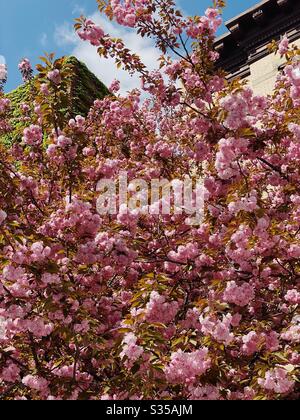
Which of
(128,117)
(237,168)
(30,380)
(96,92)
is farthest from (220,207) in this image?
(96,92)

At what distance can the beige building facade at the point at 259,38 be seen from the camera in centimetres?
1276

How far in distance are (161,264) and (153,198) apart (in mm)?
893

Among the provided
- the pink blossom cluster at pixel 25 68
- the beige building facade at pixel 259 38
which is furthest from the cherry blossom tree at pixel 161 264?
the beige building facade at pixel 259 38

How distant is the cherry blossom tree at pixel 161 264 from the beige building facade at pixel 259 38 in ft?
23.1

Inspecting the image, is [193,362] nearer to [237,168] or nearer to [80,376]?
[80,376]

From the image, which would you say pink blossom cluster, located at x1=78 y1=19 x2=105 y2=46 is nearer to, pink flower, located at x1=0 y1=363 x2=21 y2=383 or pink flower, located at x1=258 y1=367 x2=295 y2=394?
pink flower, located at x1=0 y1=363 x2=21 y2=383

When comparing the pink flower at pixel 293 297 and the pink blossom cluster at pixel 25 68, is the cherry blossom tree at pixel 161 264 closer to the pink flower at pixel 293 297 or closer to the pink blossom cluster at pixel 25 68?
the pink flower at pixel 293 297

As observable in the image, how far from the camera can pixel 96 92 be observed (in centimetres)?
1484

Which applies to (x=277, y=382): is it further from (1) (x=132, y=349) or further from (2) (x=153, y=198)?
(2) (x=153, y=198)

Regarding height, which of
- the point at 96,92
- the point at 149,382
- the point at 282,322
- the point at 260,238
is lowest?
the point at 149,382

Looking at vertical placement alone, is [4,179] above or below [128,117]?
below

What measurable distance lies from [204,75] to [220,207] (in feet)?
5.84

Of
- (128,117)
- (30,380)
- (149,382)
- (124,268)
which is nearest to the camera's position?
(149,382)

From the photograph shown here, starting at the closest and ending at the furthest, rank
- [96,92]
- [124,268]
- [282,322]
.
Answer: [282,322]
[124,268]
[96,92]
